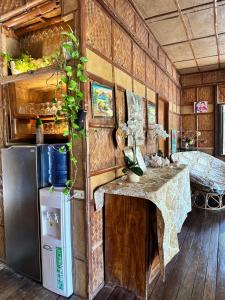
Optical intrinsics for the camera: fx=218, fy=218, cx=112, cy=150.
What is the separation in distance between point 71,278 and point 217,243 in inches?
78.8

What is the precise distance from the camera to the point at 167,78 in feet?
15.9

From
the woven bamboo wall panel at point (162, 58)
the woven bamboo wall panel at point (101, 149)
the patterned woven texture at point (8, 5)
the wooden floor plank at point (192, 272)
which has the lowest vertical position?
the wooden floor plank at point (192, 272)

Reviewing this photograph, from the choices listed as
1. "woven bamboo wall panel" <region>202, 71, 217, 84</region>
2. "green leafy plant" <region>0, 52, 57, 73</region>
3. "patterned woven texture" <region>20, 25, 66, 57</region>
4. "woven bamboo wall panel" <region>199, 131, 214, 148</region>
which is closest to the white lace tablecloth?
"green leafy plant" <region>0, 52, 57, 73</region>

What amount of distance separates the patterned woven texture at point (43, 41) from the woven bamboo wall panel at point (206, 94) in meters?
4.81

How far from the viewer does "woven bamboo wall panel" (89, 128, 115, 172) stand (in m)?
2.06

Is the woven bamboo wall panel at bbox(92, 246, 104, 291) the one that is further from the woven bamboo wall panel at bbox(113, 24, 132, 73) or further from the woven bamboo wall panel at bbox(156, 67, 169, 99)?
the woven bamboo wall panel at bbox(156, 67, 169, 99)

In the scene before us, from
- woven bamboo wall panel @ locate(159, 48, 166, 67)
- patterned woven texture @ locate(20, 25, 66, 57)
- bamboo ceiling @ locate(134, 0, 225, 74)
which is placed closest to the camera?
patterned woven texture @ locate(20, 25, 66, 57)

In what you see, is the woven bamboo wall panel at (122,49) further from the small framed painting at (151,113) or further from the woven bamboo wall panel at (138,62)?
the small framed painting at (151,113)

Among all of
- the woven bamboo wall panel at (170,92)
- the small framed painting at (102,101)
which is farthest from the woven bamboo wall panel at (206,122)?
the small framed painting at (102,101)

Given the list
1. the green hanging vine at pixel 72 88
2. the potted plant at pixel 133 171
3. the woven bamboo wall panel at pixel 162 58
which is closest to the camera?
the green hanging vine at pixel 72 88

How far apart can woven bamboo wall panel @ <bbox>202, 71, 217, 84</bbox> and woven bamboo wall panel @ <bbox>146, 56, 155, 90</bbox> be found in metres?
2.87

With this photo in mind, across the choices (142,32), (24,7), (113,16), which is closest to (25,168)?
(24,7)

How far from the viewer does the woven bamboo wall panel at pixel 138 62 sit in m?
→ 3.02

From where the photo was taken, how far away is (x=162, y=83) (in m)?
4.45
